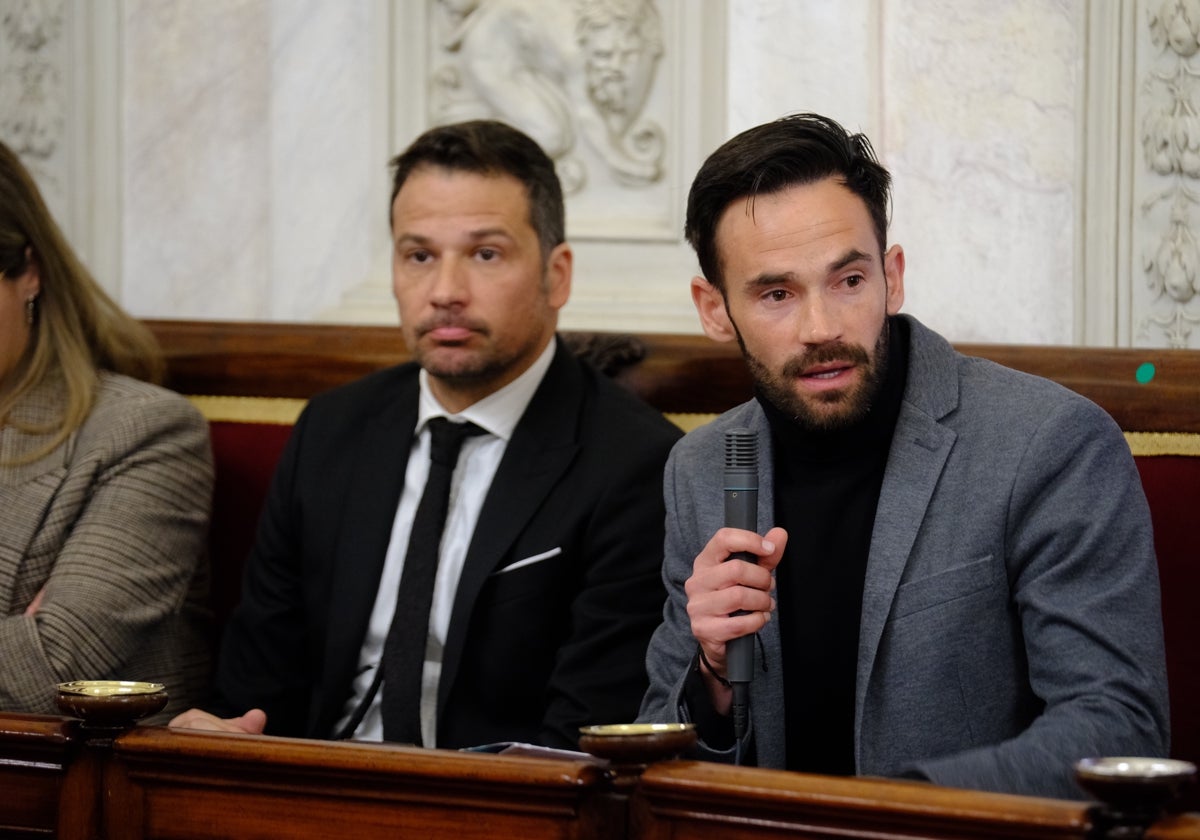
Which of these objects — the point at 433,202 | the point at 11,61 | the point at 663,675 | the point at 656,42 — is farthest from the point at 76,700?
the point at 11,61

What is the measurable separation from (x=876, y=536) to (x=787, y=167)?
0.53 metres

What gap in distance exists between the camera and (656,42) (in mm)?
3469

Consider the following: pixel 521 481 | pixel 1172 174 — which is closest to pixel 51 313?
pixel 521 481

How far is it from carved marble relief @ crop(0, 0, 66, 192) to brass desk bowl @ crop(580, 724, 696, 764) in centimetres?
282

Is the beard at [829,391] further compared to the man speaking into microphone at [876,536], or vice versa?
the beard at [829,391]

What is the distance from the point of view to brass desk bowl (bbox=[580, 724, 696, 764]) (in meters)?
1.51

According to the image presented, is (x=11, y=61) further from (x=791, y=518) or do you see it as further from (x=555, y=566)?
(x=791, y=518)

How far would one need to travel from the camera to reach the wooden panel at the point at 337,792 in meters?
1.53

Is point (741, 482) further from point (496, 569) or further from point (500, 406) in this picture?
point (500, 406)

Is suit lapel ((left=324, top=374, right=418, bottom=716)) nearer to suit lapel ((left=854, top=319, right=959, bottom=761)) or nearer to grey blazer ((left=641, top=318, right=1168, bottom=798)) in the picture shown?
grey blazer ((left=641, top=318, right=1168, bottom=798))

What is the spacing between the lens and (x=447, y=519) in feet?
8.89

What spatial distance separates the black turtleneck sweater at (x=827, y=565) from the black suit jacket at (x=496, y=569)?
419mm

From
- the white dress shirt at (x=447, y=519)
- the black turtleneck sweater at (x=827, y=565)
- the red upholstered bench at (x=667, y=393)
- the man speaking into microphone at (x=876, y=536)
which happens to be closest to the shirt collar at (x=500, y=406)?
the white dress shirt at (x=447, y=519)

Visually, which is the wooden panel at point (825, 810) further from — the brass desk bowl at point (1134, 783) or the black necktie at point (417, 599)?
the black necktie at point (417, 599)
